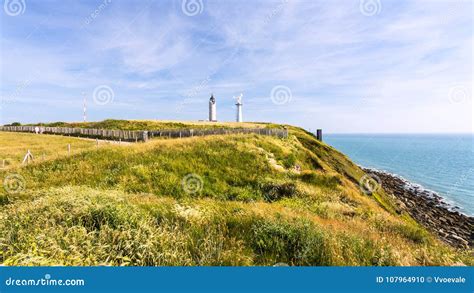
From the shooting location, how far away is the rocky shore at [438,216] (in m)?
31.3

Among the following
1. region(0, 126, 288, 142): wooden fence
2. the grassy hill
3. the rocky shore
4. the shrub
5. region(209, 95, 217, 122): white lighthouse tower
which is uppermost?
region(209, 95, 217, 122): white lighthouse tower

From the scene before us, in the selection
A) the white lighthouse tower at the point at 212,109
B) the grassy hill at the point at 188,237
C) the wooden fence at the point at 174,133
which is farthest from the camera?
the white lighthouse tower at the point at 212,109

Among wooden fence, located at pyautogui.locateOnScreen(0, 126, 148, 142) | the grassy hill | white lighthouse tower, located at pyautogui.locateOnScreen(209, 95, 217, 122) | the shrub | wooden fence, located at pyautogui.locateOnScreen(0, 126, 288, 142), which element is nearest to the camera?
the grassy hill

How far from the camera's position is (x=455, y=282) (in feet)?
18.0

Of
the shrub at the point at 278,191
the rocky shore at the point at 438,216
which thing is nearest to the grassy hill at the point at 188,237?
the shrub at the point at 278,191

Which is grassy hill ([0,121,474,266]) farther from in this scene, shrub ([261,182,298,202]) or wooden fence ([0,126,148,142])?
wooden fence ([0,126,148,142])

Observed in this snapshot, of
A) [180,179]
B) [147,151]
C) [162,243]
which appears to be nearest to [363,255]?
[162,243]

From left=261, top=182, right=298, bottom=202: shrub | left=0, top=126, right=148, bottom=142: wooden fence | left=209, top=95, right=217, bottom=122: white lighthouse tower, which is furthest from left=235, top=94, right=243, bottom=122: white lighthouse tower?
left=261, top=182, right=298, bottom=202: shrub

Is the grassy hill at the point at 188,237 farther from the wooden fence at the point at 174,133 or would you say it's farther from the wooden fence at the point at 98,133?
the wooden fence at the point at 98,133

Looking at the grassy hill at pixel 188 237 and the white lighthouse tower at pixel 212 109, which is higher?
the white lighthouse tower at pixel 212 109

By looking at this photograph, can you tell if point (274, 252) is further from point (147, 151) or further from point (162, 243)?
point (147, 151)

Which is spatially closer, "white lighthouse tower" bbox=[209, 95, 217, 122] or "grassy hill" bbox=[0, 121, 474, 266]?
"grassy hill" bbox=[0, 121, 474, 266]

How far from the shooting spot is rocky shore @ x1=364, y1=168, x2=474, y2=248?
31316 millimetres

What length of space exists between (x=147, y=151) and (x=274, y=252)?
835 inches
